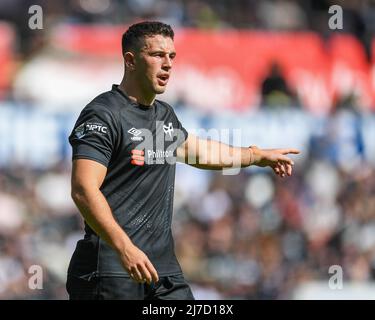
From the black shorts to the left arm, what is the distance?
3.56 ft

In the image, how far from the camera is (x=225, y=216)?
14.6 meters

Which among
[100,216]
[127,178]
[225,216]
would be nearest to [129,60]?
[127,178]

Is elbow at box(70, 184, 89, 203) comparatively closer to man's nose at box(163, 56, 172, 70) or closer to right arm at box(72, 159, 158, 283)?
right arm at box(72, 159, 158, 283)

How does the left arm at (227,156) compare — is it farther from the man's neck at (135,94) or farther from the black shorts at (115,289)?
the black shorts at (115,289)

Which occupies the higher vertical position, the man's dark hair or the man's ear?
the man's dark hair

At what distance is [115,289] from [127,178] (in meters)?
0.78

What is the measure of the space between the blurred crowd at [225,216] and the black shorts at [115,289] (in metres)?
6.80

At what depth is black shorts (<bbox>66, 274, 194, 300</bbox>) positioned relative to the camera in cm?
648

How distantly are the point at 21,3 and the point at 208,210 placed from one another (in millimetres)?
4503

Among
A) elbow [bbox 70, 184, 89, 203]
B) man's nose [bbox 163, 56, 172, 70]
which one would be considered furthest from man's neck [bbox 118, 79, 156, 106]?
elbow [bbox 70, 184, 89, 203]

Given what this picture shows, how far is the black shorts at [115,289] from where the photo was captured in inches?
255

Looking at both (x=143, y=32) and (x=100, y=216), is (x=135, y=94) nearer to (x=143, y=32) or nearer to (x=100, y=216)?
(x=143, y=32)
